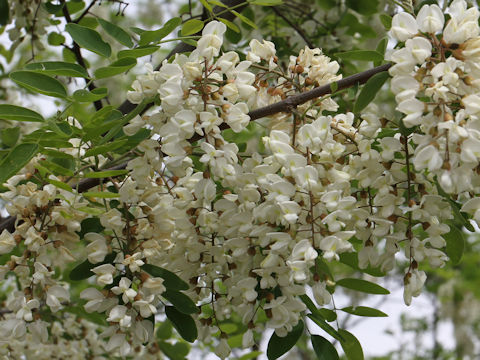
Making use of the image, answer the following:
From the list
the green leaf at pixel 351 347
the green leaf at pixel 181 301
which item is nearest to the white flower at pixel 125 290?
the green leaf at pixel 181 301

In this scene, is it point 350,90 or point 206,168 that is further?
point 350,90

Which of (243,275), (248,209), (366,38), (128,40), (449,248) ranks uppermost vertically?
(128,40)

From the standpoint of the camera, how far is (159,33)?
4.72 feet

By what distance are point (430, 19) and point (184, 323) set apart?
2.73ft

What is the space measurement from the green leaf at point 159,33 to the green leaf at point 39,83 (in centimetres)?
22

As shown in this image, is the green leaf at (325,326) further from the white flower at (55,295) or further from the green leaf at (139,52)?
the green leaf at (139,52)

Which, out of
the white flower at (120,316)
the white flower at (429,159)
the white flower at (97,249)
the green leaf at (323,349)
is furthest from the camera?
the green leaf at (323,349)

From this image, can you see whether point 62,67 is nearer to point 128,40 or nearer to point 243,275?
point 128,40

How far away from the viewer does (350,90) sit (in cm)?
145

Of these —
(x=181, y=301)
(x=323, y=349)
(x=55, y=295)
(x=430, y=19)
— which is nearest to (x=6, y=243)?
(x=55, y=295)

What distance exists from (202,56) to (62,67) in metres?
0.42

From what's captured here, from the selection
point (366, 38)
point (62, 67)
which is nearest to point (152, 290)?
point (62, 67)

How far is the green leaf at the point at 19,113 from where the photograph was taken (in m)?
1.40

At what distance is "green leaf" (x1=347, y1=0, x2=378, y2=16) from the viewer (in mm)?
2447
